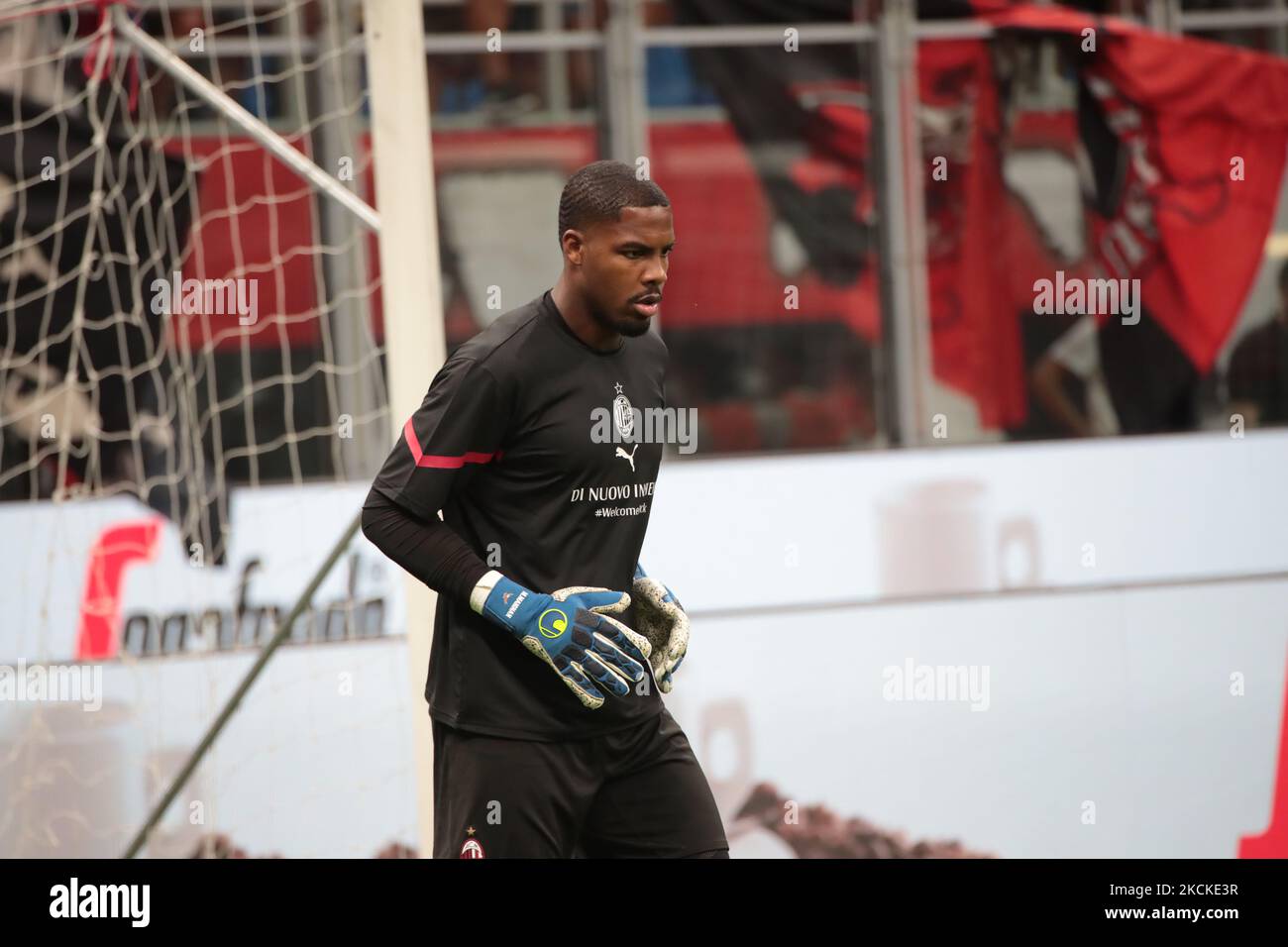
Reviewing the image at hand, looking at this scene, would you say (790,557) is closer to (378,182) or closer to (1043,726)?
(1043,726)

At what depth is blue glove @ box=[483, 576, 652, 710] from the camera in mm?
3078

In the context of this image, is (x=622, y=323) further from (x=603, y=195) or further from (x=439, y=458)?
(x=439, y=458)

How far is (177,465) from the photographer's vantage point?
19.2 ft

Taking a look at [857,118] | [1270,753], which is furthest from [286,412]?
[1270,753]

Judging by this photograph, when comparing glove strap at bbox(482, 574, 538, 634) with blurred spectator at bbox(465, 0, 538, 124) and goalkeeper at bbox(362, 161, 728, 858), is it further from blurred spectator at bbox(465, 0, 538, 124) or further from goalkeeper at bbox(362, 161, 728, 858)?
blurred spectator at bbox(465, 0, 538, 124)

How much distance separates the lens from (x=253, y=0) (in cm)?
606

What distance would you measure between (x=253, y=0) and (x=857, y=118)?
8.20ft

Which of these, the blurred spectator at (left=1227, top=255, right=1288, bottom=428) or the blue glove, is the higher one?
the blurred spectator at (left=1227, top=255, right=1288, bottom=428)

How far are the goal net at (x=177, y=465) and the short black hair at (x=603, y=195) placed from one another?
290 centimetres

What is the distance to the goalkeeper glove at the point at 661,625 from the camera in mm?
3438
